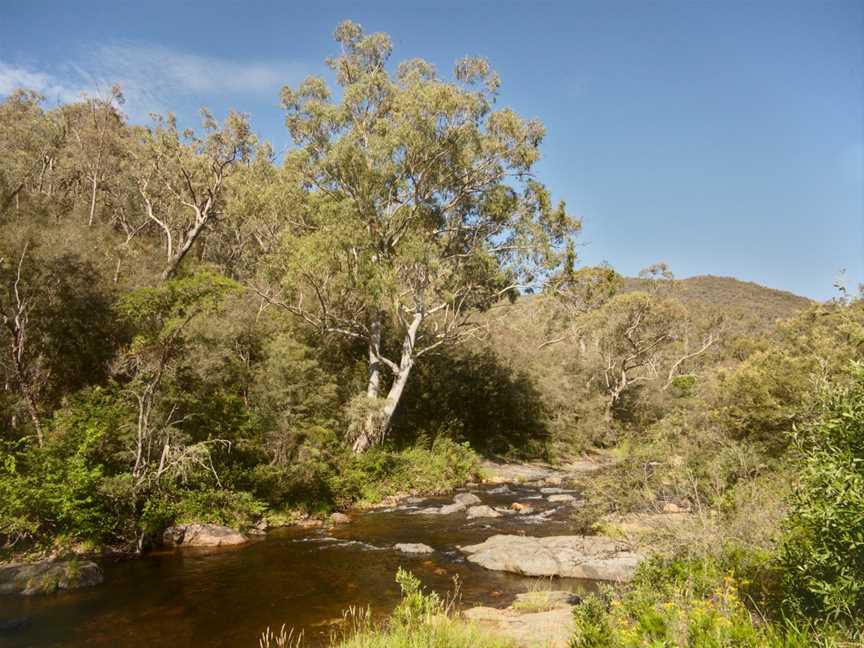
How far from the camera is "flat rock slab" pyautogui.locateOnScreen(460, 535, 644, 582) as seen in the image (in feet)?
41.5

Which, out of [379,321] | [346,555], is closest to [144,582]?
[346,555]

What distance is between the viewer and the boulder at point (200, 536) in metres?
14.4

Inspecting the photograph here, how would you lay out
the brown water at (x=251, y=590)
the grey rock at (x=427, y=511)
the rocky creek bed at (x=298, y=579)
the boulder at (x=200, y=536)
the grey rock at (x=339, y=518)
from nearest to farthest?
the brown water at (x=251, y=590) < the rocky creek bed at (x=298, y=579) < the boulder at (x=200, y=536) < the grey rock at (x=339, y=518) < the grey rock at (x=427, y=511)

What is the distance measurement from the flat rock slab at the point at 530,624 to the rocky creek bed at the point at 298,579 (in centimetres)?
94

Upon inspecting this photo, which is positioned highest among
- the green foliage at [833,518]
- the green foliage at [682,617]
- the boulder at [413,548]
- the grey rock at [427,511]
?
the green foliage at [833,518]

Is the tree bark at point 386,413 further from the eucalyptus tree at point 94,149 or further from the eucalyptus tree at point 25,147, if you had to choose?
the eucalyptus tree at point 94,149

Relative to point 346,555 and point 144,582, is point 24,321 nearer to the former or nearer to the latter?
point 144,582

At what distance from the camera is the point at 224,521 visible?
1548cm

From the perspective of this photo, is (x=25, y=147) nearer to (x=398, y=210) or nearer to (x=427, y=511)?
(x=398, y=210)

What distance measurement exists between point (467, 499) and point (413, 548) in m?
6.82

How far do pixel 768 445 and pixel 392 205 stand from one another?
17.7 metres

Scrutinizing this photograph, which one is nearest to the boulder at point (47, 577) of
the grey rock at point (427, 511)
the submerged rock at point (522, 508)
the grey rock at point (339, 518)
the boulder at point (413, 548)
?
the boulder at point (413, 548)

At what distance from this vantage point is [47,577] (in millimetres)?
11094

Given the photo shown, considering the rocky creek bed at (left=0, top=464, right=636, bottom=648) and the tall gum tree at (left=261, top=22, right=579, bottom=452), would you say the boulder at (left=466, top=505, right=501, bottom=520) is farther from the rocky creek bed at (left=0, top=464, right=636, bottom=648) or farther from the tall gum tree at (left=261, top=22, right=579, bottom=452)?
the tall gum tree at (left=261, top=22, right=579, bottom=452)
